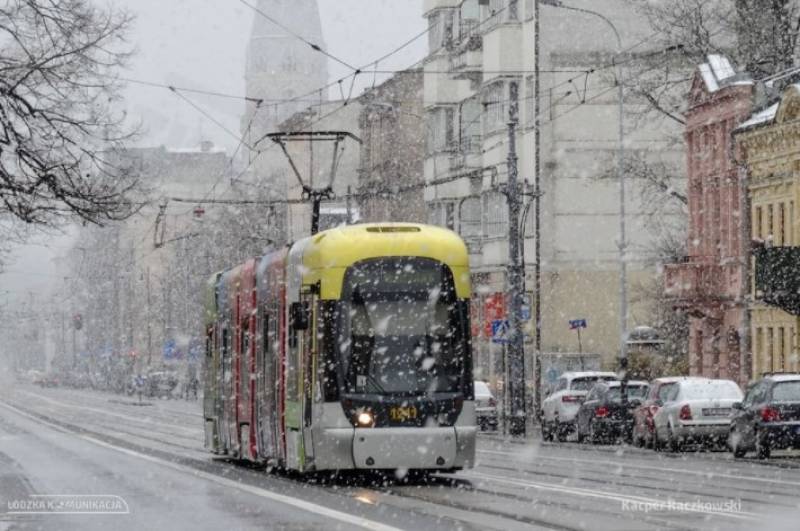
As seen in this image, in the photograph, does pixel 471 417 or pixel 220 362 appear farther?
pixel 220 362

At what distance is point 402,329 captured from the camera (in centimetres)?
2562

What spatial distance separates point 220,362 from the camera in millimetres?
34219

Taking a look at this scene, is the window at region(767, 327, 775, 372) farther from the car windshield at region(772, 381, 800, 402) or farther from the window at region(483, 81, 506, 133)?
the window at region(483, 81, 506, 133)

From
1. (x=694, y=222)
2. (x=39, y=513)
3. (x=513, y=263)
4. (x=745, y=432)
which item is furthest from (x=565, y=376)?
(x=39, y=513)

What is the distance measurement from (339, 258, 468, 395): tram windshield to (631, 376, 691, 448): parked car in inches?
654

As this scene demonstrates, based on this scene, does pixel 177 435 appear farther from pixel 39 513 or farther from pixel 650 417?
pixel 39 513

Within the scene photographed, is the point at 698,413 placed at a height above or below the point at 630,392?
below

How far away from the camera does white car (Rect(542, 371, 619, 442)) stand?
49688 mm

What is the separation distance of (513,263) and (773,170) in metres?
7.74

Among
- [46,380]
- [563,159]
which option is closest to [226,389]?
[563,159]

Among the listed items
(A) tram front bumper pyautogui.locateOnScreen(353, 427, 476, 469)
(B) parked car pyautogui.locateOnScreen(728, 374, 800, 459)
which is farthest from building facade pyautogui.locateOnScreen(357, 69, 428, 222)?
(A) tram front bumper pyautogui.locateOnScreen(353, 427, 476, 469)

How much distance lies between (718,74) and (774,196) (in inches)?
208

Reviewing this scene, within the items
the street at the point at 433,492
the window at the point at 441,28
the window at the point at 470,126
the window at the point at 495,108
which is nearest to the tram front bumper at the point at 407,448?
the street at the point at 433,492

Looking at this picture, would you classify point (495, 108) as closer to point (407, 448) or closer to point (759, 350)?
point (759, 350)
